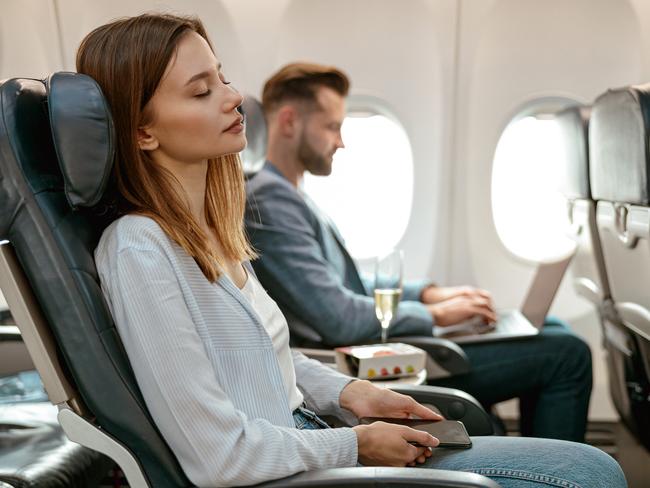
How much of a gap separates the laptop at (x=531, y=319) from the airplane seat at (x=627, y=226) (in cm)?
20

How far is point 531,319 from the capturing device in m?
2.77

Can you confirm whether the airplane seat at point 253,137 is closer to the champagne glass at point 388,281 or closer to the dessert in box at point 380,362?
the champagne glass at point 388,281

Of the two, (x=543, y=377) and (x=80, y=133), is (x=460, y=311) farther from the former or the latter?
(x=80, y=133)

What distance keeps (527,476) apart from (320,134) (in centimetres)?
168

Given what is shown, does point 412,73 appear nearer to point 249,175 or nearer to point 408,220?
point 408,220

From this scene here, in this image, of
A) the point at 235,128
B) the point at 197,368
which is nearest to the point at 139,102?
the point at 235,128

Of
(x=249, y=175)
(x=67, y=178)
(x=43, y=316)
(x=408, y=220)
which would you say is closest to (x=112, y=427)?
(x=43, y=316)

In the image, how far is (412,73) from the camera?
3.62 metres

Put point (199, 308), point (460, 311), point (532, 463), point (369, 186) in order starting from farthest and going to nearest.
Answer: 1. point (369, 186)
2. point (460, 311)
3. point (532, 463)
4. point (199, 308)

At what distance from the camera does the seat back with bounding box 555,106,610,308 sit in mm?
2516

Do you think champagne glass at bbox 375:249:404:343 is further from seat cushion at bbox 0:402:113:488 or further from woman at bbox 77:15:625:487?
seat cushion at bbox 0:402:113:488

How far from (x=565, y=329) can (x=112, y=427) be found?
6.71 feet

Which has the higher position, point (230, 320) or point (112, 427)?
point (230, 320)

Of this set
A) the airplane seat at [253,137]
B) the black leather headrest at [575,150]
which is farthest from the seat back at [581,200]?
the airplane seat at [253,137]
